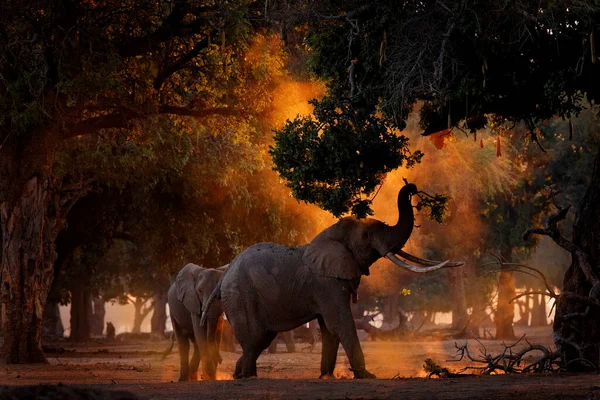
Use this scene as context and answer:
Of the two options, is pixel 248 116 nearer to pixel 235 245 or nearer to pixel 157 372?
pixel 157 372

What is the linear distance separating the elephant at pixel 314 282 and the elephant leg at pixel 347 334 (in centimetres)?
2

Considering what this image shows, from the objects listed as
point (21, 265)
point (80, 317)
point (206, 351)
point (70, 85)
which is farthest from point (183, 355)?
point (80, 317)

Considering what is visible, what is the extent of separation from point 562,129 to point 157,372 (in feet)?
91.1

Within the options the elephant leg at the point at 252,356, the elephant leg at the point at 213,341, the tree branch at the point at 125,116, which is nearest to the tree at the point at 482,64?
the elephant leg at the point at 252,356

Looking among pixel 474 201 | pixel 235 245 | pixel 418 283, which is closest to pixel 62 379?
pixel 235 245

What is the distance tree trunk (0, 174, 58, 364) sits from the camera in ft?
75.7

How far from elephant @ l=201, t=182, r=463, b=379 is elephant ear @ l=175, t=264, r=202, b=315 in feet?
10.4

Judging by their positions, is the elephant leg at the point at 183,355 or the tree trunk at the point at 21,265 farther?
the tree trunk at the point at 21,265

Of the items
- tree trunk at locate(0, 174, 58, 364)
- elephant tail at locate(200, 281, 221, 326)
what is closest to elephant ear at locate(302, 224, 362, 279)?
elephant tail at locate(200, 281, 221, 326)

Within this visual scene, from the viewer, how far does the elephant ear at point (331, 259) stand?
16000 millimetres

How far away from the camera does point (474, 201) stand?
46.4 metres

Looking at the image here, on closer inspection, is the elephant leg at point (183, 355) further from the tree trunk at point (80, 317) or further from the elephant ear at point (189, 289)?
the tree trunk at point (80, 317)

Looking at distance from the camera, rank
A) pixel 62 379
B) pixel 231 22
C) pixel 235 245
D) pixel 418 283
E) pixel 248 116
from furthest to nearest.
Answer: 1. pixel 418 283
2. pixel 235 245
3. pixel 248 116
4. pixel 231 22
5. pixel 62 379

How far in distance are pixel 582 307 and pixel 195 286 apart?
25.8 feet
